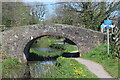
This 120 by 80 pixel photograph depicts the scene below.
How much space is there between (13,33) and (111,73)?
329 inches

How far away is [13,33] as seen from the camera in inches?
536

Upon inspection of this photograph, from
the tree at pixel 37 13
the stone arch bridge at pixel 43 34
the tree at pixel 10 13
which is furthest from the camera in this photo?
the tree at pixel 37 13

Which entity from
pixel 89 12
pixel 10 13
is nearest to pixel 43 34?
pixel 10 13

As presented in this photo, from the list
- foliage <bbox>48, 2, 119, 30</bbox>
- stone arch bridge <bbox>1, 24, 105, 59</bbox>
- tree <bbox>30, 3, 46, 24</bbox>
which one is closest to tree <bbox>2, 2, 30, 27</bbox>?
stone arch bridge <bbox>1, 24, 105, 59</bbox>

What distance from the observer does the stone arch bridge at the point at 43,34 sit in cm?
1310

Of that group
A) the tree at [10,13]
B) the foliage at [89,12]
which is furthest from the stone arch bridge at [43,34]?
Answer: the foliage at [89,12]

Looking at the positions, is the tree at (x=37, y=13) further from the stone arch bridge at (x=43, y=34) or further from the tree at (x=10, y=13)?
the stone arch bridge at (x=43, y=34)

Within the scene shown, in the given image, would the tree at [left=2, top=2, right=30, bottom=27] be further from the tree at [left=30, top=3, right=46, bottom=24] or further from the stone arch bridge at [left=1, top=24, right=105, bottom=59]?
the tree at [left=30, top=3, right=46, bottom=24]

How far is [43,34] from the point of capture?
535 inches

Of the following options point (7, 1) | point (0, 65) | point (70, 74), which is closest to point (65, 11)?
point (7, 1)

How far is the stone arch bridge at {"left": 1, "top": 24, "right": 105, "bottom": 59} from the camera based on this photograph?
13098 mm

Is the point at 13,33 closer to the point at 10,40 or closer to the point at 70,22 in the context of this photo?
the point at 10,40

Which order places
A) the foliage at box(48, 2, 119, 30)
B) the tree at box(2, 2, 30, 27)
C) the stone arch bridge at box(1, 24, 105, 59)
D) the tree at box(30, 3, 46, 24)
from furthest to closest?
1. the tree at box(30, 3, 46, 24)
2. the foliage at box(48, 2, 119, 30)
3. the tree at box(2, 2, 30, 27)
4. the stone arch bridge at box(1, 24, 105, 59)

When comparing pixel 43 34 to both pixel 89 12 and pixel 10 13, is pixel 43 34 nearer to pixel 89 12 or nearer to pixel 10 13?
pixel 10 13
